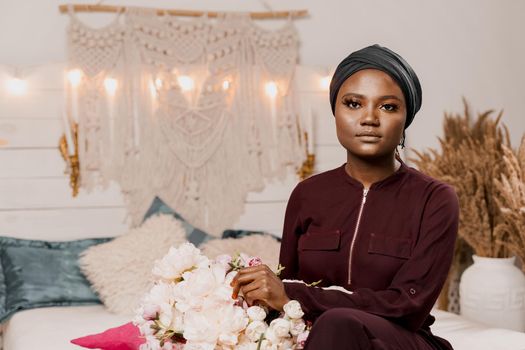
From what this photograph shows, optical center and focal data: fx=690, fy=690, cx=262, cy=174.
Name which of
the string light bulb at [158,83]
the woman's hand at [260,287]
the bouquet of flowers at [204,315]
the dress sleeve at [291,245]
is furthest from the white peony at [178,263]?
the string light bulb at [158,83]

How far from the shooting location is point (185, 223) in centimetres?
299

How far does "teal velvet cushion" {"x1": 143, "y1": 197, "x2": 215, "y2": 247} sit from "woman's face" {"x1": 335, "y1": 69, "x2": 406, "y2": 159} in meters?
1.53

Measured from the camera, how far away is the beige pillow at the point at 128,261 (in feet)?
8.72

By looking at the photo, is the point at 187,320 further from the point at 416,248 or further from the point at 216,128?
the point at 216,128

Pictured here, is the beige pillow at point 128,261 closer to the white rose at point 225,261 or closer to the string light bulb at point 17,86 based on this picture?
the string light bulb at point 17,86

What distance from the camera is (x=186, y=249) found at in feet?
4.70

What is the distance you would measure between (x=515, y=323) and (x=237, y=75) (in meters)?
1.66

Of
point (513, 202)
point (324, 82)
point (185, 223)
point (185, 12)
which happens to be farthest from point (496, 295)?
point (185, 12)

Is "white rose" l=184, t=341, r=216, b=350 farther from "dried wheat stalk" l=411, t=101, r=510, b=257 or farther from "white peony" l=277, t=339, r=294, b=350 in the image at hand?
"dried wheat stalk" l=411, t=101, r=510, b=257

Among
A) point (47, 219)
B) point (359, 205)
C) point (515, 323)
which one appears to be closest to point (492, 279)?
point (515, 323)

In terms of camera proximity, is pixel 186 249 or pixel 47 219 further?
pixel 47 219

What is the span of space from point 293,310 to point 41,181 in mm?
1985

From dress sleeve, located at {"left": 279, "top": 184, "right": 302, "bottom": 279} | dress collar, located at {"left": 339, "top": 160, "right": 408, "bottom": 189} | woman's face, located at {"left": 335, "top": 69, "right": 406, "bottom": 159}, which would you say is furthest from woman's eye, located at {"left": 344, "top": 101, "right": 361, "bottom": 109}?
dress sleeve, located at {"left": 279, "top": 184, "right": 302, "bottom": 279}

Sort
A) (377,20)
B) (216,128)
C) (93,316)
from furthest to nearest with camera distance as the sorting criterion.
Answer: (377,20), (216,128), (93,316)
